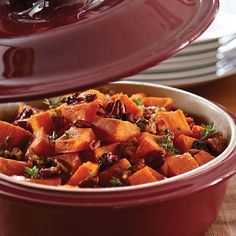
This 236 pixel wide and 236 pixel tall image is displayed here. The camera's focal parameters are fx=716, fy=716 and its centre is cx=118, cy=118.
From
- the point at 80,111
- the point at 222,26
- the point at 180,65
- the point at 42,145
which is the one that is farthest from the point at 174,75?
the point at 42,145

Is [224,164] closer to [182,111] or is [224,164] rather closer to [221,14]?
[182,111]

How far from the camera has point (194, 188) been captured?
1589 millimetres

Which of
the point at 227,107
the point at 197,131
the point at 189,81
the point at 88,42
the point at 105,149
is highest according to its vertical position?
the point at 88,42

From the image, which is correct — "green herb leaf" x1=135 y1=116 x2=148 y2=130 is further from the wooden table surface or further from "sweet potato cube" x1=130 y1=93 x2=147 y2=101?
the wooden table surface

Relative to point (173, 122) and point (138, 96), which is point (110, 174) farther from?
point (138, 96)

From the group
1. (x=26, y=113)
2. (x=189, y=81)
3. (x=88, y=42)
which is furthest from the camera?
(x=189, y=81)

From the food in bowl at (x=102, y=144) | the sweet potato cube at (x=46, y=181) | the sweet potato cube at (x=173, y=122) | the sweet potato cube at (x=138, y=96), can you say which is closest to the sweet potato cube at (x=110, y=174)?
the food in bowl at (x=102, y=144)

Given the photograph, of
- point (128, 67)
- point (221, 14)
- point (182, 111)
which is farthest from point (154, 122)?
point (221, 14)

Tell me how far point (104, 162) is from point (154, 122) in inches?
9.3

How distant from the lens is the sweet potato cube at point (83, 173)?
1.63 m

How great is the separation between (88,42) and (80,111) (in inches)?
14.7

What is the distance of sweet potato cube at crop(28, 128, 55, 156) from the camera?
5.73 feet

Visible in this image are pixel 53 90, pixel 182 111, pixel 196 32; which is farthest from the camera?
pixel 182 111

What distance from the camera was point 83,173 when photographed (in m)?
1.64
